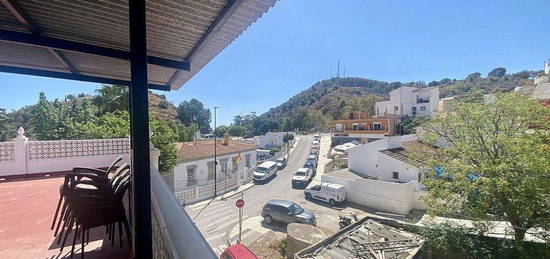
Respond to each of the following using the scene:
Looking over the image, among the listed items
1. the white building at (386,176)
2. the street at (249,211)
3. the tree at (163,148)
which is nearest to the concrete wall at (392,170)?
the white building at (386,176)

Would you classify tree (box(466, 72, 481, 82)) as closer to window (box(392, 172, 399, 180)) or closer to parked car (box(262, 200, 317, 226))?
window (box(392, 172, 399, 180))

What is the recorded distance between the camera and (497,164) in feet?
25.2

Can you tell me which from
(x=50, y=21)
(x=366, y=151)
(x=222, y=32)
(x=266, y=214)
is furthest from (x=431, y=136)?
(x=50, y=21)

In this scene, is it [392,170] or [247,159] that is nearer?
[392,170]

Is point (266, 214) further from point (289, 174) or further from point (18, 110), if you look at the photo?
point (18, 110)

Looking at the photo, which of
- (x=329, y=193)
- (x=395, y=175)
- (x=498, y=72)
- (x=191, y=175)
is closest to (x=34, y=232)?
(x=191, y=175)

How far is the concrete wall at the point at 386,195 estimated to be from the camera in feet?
41.9

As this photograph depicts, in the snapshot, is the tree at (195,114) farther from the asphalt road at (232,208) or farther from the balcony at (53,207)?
the balcony at (53,207)

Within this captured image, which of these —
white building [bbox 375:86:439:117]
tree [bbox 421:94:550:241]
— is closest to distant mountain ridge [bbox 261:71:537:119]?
white building [bbox 375:86:439:117]

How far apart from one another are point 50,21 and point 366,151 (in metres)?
17.9

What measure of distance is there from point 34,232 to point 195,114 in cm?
3958

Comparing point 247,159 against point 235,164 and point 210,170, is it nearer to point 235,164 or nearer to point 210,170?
point 235,164

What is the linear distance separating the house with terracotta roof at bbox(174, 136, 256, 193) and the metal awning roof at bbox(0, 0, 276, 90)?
398 inches

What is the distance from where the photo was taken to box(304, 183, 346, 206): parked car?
45.6ft
